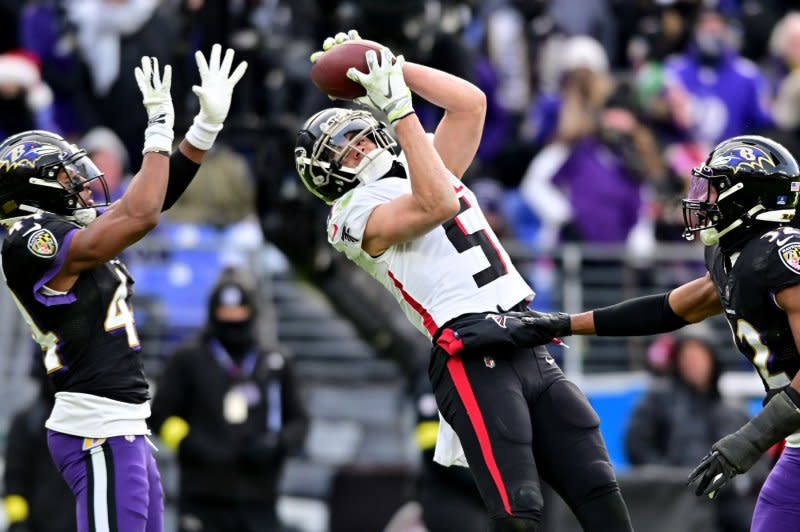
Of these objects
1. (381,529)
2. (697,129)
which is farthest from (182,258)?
(697,129)

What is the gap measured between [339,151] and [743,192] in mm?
1625

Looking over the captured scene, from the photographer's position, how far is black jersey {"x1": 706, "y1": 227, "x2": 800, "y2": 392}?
19.7 feet

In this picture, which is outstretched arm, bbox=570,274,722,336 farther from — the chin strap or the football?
the football

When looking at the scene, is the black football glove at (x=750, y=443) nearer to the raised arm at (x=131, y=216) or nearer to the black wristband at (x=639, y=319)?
the black wristband at (x=639, y=319)

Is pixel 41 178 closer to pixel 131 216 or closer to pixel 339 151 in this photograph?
pixel 131 216

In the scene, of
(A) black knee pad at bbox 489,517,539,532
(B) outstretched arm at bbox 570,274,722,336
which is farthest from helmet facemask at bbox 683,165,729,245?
(A) black knee pad at bbox 489,517,539,532

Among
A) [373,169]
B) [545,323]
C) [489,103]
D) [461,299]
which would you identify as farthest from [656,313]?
[489,103]

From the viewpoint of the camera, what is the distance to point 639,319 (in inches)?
262

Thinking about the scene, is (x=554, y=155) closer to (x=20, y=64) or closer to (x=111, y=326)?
(x=20, y=64)

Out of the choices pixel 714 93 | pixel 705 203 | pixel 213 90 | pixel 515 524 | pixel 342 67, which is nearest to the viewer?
pixel 515 524

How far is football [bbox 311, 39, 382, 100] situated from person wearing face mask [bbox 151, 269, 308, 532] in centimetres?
378

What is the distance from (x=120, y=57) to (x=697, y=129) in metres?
4.60

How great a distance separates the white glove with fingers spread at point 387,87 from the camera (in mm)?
6250

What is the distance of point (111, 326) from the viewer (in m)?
6.57
